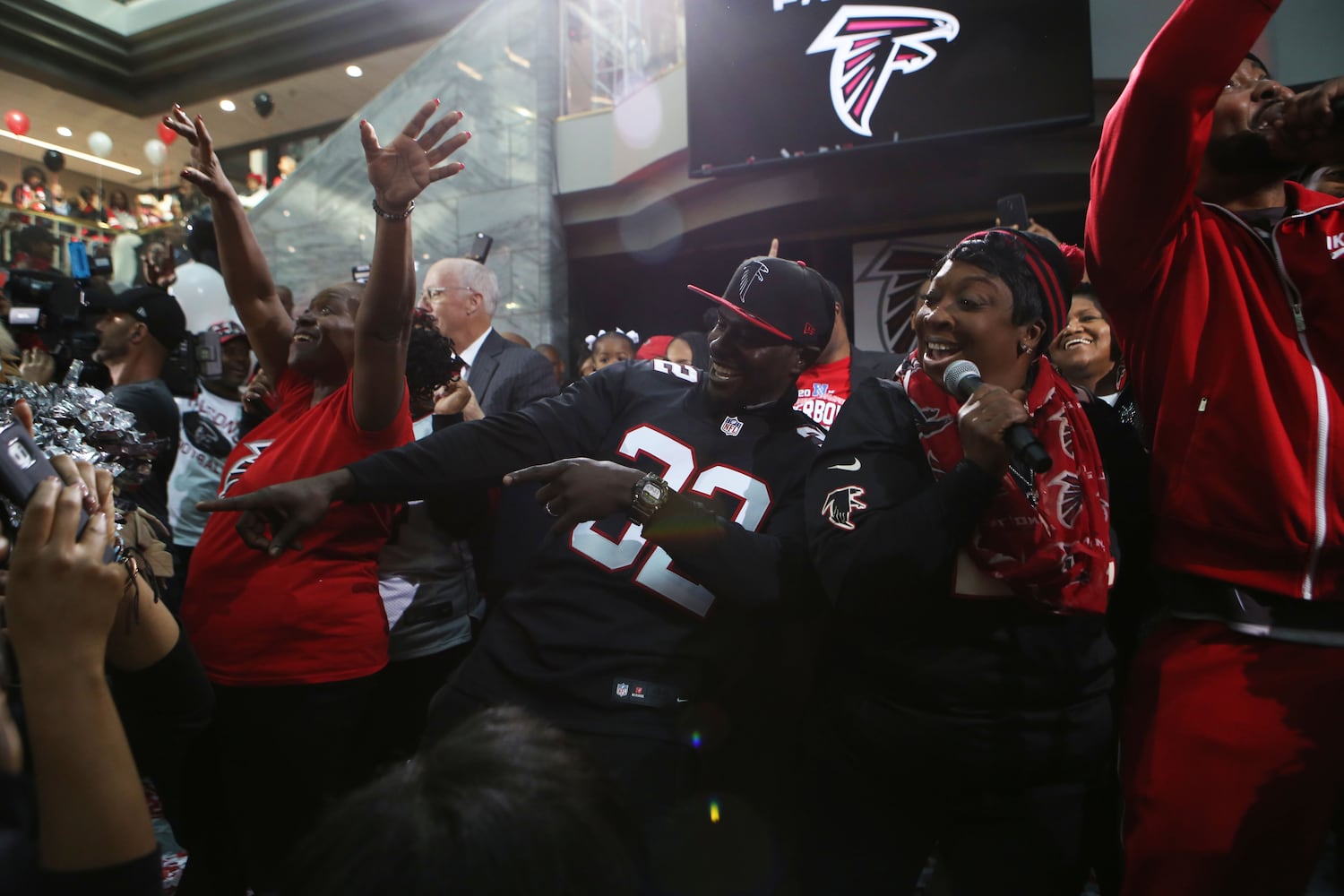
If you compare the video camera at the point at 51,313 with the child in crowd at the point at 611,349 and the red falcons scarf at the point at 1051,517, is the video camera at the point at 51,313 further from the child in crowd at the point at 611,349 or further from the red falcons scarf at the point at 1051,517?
the child in crowd at the point at 611,349

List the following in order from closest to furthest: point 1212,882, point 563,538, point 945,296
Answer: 1. point 1212,882
2. point 945,296
3. point 563,538

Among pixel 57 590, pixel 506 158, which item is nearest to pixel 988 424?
pixel 57 590

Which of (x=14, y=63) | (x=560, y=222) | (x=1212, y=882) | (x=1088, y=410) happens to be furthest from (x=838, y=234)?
(x=14, y=63)

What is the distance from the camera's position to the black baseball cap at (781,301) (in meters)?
2.12

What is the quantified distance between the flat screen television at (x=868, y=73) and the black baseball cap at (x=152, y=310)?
15.8ft

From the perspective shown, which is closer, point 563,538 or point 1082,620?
point 1082,620

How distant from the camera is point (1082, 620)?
5.16 feet

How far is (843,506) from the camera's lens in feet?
5.30

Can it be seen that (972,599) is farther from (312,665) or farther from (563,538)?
(312,665)

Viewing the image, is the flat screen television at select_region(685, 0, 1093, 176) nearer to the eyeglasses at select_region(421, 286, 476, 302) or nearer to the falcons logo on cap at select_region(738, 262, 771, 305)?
the eyeglasses at select_region(421, 286, 476, 302)

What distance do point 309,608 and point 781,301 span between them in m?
1.40

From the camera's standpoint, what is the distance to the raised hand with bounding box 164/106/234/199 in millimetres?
2373

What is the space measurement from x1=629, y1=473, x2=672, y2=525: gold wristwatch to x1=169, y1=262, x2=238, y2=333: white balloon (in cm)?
515

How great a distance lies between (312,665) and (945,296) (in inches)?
66.8
